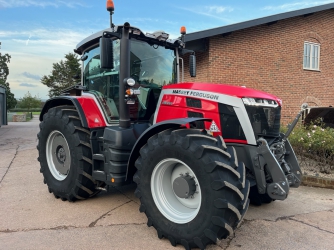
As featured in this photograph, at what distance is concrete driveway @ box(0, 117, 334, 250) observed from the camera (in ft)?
9.91

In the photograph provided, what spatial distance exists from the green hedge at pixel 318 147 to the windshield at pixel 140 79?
3543 millimetres

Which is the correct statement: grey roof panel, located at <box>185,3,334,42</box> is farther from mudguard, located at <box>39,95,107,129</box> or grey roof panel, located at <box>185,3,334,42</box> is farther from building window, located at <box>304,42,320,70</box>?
mudguard, located at <box>39,95,107,129</box>

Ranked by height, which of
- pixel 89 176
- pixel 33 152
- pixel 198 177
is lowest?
pixel 33 152

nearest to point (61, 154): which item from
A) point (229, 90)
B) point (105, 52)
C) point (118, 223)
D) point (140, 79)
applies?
point (118, 223)

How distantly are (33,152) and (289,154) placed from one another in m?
7.97

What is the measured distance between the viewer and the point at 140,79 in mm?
3959

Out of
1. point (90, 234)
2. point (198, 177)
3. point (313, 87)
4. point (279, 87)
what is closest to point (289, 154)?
point (198, 177)

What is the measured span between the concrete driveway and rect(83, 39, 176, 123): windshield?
1295 mm

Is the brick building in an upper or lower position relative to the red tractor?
upper

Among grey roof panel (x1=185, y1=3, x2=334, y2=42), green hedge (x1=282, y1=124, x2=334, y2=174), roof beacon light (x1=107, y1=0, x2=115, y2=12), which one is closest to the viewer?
roof beacon light (x1=107, y1=0, x2=115, y2=12)

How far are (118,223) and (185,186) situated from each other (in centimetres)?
111

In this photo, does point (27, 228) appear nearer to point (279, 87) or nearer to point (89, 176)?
point (89, 176)

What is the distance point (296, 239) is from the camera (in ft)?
10.3

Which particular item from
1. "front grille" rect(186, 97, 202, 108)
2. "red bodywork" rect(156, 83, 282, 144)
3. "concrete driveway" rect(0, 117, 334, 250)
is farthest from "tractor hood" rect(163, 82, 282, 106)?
"concrete driveway" rect(0, 117, 334, 250)
